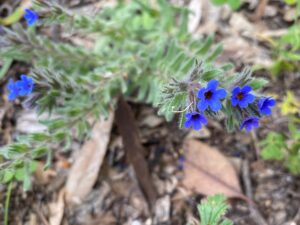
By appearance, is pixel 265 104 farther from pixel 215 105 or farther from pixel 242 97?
pixel 215 105

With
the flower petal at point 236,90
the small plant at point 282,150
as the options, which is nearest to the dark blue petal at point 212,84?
the flower petal at point 236,90

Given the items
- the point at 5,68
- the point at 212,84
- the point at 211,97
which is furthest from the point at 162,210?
the point at 5,68

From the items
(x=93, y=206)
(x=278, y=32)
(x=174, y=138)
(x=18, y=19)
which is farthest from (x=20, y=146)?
(x=278, y=32)

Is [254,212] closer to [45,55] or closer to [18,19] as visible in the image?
[45,55]

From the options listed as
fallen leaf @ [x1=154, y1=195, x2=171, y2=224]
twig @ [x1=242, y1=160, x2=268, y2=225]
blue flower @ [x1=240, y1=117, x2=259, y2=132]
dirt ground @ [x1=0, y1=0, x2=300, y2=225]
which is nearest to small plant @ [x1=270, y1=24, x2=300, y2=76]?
dirt ground @ [x1=0, y1=0, x2=300, y2=225]

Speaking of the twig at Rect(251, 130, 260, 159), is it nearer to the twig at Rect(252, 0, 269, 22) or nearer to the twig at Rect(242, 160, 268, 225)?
the twig at Rect(242, 160, 268, 225)

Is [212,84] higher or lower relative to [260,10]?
lower
